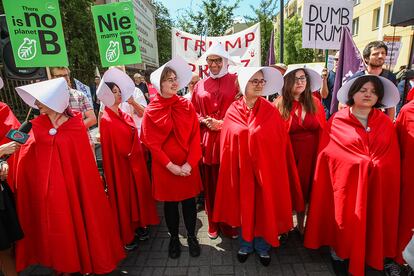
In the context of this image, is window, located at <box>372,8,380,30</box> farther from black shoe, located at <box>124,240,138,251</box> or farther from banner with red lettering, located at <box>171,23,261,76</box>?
black shoe, located at <box>124,240,138,251</box>

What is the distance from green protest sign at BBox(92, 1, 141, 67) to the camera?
14.0ft

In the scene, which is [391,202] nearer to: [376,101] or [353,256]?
[353,256]

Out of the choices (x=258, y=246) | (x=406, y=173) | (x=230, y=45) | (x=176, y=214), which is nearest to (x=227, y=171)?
(x=176, y=214)

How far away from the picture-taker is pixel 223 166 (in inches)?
115

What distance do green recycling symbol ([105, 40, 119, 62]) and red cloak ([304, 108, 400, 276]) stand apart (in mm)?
3422

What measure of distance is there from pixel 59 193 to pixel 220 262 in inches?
72.5

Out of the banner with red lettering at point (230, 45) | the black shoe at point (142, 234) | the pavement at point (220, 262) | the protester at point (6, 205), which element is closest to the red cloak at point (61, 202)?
the protester at point (6, 205)

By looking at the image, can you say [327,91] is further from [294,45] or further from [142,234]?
[294,45]

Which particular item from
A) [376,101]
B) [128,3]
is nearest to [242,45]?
[128,3]

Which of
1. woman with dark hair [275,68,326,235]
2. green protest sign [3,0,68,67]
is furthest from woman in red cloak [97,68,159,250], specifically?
woman with dark hair [275,68,326,235]

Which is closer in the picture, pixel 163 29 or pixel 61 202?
pixel 61 202

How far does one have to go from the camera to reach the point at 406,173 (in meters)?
2.54

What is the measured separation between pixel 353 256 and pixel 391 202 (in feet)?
1.98

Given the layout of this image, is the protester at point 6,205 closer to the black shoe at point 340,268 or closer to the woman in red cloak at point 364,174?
the woman in red cloak at point 364,174
